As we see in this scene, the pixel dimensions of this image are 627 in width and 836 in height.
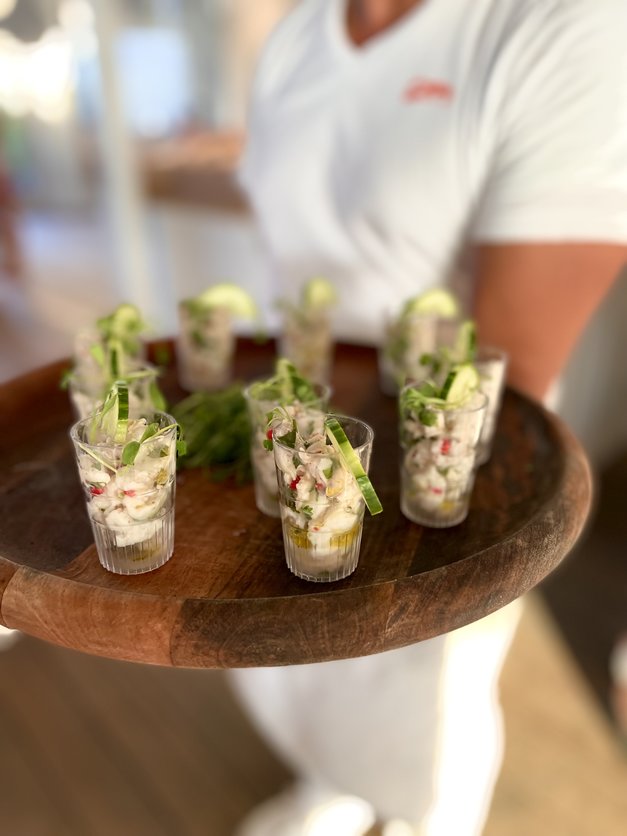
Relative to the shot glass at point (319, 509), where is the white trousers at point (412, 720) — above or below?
below

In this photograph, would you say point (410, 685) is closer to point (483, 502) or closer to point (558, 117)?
point (483, 502)

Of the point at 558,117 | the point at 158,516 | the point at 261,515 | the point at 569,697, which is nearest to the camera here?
the point at 158,516

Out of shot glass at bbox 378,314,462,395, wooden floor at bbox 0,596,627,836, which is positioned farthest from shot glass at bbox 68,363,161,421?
wooden floor at bbox 0,596,627,836

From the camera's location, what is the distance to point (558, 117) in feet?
3.59

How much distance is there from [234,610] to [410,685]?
541mm

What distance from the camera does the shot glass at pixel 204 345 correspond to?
4.39ft

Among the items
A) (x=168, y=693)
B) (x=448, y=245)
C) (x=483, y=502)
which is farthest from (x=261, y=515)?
(x=168, y=693)

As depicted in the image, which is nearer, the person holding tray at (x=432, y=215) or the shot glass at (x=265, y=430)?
the shot glass at (x=265, y=430)

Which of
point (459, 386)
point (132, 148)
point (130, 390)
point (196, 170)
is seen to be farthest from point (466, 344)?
point (132, 148)

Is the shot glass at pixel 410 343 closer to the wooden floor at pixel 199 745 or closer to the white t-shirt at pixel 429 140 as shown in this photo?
the white t-shirt at pixel 429 140

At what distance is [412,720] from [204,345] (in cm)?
74

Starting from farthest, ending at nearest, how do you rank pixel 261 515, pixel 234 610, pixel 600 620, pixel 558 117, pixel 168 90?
pixel 168 90 → pixel 600 620 → pixel 558 117 → pixel 261 515 → pixel 234 610

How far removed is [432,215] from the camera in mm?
1289

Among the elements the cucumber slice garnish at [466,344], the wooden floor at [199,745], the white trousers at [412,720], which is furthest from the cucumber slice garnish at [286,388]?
the wooden floor at [199,745]
